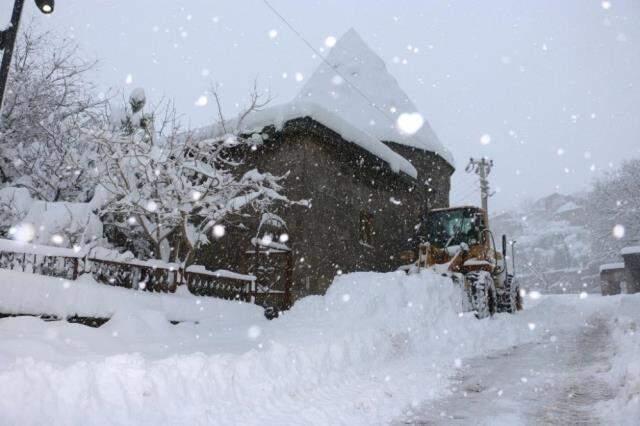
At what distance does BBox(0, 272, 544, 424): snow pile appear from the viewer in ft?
14.1

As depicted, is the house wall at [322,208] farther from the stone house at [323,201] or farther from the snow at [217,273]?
the snow at [217,273]

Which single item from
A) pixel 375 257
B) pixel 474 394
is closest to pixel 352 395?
pixel 474 394

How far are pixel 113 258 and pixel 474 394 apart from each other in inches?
254

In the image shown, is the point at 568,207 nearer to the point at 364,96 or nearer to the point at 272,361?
the point at 364,96

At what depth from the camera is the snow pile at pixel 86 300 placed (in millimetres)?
6758

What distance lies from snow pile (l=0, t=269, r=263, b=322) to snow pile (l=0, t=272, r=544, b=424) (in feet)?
0.58

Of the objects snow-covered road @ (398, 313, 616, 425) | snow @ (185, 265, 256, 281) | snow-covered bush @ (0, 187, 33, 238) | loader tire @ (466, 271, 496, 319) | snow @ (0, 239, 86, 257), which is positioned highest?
snow-covered bush @ (0, 187, 33, 238)

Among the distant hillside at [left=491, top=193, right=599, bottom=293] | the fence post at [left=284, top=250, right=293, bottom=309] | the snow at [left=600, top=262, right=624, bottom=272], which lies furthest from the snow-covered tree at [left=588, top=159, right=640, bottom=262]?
the fence post at [left=284, top=250, right=293, bottom=309]

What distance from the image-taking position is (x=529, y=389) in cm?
588

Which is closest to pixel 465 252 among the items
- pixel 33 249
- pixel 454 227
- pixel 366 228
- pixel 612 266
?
pixel 454 227

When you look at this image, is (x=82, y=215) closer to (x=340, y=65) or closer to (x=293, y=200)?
(x=293, y=200)

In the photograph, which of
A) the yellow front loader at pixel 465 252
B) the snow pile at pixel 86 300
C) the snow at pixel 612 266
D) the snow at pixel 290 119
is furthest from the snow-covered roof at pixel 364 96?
the snow at pixel 612 266

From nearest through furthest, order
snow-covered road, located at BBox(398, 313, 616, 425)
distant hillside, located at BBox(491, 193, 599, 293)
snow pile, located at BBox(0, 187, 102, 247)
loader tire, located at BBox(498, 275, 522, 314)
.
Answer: snow-covered road, located at BBox(398, 313, 616, 425)
snow pile, located at BBox(0, 187, 102, 247)
loader tire, located at BBox(498, 275, 522, 314)
distant hillside, located at BBox(491, 193, 599, 293)

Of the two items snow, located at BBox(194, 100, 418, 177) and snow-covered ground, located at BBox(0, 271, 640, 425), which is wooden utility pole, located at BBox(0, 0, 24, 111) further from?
snow, located at BBox(194, 100, 418, 177)
